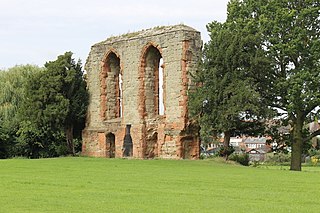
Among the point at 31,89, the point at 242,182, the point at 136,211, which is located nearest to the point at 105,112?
the point at 31,89

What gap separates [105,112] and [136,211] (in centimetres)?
2338

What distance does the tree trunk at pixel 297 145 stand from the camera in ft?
87.3

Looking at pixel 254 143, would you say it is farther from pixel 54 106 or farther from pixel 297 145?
pixel 297 145

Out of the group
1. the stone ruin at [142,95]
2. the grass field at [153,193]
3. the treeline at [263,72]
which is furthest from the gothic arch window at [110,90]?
the grass field at [153,193]

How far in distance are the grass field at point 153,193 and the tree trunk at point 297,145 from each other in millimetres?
8815

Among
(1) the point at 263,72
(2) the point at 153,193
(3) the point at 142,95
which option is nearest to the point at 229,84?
(1) the point at 263,72

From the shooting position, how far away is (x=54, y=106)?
108 ft

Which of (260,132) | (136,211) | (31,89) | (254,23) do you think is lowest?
(136,211)

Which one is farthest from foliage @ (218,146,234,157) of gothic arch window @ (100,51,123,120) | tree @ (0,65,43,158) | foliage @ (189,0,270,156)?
tree @ (0,65,43,158)

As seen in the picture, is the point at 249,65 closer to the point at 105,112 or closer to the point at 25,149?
the point at 105,112

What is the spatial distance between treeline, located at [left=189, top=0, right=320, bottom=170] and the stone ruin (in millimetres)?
2107

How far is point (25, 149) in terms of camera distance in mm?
34906

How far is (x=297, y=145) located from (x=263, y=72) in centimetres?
355

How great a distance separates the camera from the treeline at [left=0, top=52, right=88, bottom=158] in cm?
3306
